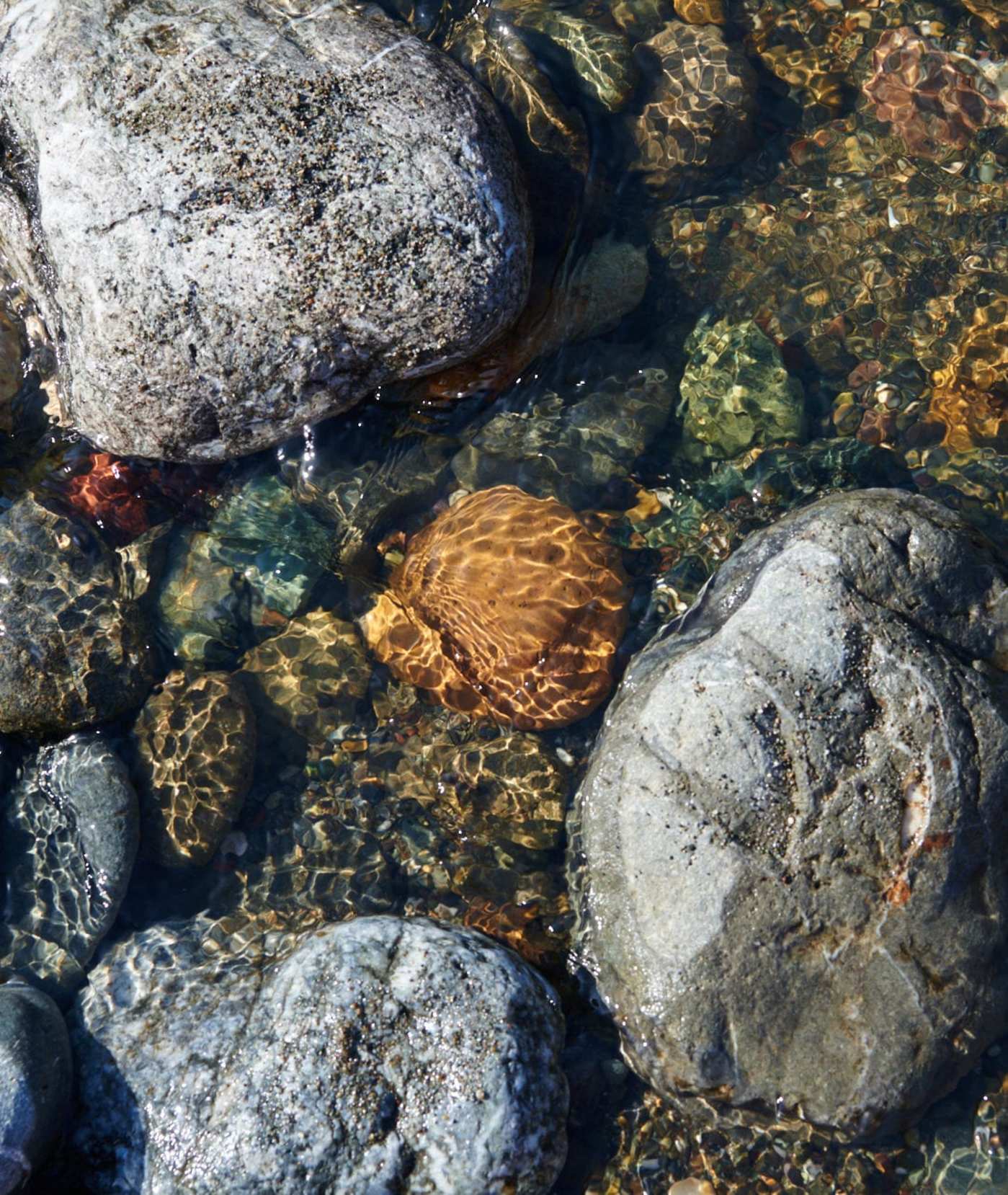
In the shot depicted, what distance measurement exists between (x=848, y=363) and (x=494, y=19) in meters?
2.90

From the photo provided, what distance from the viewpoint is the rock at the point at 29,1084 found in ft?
12.6

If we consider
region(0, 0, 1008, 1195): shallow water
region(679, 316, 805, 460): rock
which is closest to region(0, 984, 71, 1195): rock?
region(0, 0, 1008, 1195): shallow water

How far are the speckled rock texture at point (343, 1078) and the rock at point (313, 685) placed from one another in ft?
4.02

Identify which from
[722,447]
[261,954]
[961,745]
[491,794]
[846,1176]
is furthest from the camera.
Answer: [722,447]

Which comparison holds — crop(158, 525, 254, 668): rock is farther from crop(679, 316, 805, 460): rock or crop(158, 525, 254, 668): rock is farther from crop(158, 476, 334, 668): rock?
crop(679, 316, 805, 460): rock

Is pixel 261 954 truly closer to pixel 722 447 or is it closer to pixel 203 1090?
pixel 203 1090

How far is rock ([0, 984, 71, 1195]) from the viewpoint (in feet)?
12.6

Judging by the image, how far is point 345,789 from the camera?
5.23 metres

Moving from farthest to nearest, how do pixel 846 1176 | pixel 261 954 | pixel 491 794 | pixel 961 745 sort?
1. pixel 491 794
2. pixel 261 954
3. pixel 846 1176
4. pixel 961 745

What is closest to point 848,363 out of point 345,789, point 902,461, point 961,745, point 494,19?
point 902,461

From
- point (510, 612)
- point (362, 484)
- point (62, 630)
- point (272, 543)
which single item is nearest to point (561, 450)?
point (510, 612)

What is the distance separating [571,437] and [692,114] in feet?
7.02

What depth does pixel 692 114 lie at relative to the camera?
5699mm

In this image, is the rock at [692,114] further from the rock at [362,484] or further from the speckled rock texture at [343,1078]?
the speckled rock texture at [343,1078]
